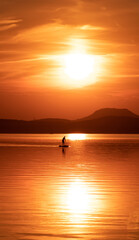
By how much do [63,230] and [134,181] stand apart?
1468 centimetres

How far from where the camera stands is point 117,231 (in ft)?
49.1

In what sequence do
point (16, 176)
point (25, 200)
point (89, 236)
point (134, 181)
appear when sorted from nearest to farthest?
point (89, 236) → point (25, 200) → point (134, 181) → point (16, 176)

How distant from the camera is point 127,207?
63.4 ft

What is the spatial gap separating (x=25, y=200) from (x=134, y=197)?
4.96m

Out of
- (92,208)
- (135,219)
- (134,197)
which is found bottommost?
(135,219)

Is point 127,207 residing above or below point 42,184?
below

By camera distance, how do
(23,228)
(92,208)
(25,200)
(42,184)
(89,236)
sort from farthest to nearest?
(42,184), (25,200), (92,208), (23,228), (89,236)

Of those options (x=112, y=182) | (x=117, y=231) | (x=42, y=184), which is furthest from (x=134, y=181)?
(x=117, y=231)

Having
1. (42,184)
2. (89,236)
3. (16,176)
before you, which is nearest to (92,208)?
(89,236)

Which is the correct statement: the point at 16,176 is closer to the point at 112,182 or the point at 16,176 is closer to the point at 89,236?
the point at 112,182

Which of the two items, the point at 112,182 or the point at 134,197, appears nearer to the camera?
the point at 134,197

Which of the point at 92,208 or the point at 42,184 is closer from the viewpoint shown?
the point at 92,208

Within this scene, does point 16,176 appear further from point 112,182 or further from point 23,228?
point 23,228

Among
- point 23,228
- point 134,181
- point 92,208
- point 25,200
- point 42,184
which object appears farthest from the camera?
point 134,181
